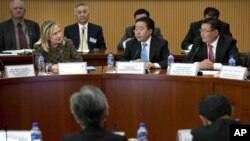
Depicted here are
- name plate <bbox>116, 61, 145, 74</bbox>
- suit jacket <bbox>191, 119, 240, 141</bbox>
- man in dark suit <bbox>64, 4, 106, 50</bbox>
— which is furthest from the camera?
man in dark suit <bbox>64, 4, 106, 50</bbox>

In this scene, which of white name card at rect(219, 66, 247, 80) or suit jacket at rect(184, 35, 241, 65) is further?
suit jacket at rect(184, 35, 241, 65)

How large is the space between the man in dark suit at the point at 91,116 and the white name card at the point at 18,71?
2189mm

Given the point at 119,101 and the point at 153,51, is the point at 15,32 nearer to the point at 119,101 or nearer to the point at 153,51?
the point at 153,51

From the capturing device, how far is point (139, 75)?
4996 mm

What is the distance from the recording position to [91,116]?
279cm

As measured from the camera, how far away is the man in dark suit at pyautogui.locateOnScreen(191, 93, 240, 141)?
299 cm

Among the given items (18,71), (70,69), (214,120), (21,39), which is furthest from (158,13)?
(214,120)

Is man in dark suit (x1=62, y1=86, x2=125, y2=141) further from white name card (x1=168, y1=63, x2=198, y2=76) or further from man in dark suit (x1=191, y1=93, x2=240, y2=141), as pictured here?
white name card (x1=168, y1=63, x2=198, y2=76)

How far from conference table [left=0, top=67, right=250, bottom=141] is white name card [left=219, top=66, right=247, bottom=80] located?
A: 14 cm

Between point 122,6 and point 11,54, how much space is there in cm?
329

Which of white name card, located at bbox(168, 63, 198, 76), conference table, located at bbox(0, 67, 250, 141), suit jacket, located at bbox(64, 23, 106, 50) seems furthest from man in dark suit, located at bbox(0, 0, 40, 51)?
white name card, located at bbox(168, 63, 198, 76)

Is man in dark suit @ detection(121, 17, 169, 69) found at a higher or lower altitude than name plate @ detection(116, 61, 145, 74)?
higher

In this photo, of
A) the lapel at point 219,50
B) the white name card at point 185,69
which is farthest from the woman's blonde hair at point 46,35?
the lapel at point 219,50

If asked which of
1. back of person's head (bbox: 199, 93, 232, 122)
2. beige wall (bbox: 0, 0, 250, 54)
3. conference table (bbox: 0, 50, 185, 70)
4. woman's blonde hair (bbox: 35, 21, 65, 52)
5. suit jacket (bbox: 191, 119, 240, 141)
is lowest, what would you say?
suit jacket (bbox: 191, 119, 240, 141)
